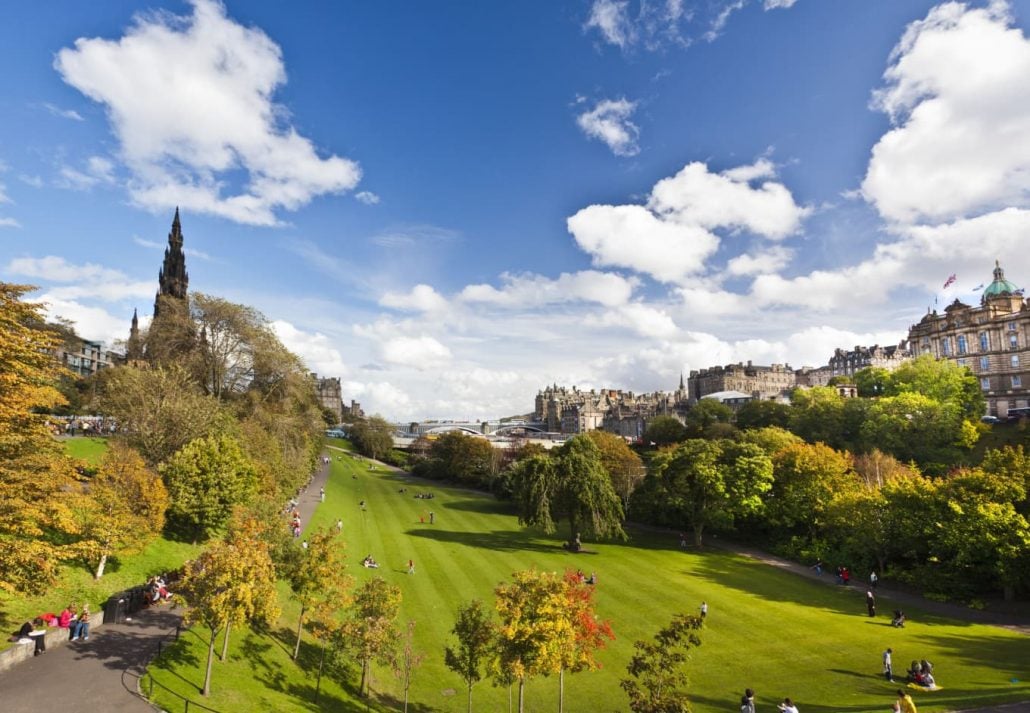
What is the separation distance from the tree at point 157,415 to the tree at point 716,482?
39713 millimetres

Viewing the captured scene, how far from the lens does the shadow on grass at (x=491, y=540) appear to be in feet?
163

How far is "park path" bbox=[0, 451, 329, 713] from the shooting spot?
51.7 feet

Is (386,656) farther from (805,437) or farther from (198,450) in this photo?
(805,437)

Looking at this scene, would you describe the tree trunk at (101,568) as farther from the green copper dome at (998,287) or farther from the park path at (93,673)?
the green copper dome at (998,287)

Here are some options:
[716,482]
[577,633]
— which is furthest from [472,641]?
[716,482]

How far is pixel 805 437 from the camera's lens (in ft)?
260

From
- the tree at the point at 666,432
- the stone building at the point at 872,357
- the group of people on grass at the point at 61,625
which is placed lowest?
the group of people on grass at the point at 61,625

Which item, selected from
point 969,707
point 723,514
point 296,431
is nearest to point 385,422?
point 296,431

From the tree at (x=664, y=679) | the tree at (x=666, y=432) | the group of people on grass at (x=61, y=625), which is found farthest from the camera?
the tree at (x=666, y=432)

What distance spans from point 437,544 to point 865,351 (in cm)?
18591

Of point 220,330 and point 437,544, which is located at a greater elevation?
point 220,330

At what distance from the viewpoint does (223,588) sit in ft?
60.1

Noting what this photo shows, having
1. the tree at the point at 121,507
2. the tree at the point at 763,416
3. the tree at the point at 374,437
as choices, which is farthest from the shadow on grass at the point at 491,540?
the tree at the point at 374,437

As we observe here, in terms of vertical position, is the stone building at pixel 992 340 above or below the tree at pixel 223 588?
above
